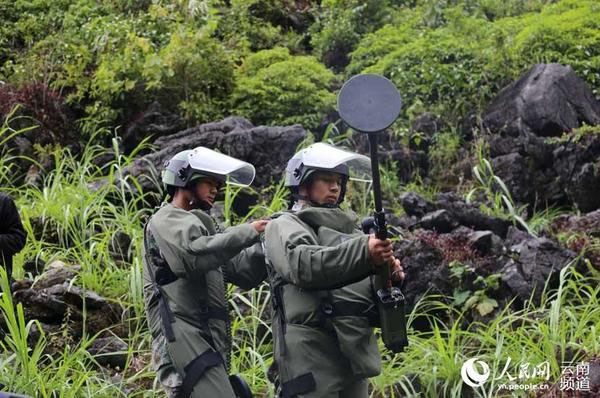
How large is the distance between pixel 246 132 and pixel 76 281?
2.67m

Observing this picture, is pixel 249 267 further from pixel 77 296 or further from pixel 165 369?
pixel 77 296

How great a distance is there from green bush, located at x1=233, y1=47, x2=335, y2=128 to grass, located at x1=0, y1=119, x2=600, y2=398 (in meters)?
2.29

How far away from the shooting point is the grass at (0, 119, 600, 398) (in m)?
5.96

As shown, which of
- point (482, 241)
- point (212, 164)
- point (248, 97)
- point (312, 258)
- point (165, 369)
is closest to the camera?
point (312, 258)

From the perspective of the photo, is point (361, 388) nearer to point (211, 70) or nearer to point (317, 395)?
point (317, 395)

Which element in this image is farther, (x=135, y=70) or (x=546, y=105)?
(x=135, y=70)

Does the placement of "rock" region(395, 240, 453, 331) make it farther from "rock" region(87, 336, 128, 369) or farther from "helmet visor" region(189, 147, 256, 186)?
"helmet visor" region(189, 147, 256, 186)

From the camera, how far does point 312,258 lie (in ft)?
13.8

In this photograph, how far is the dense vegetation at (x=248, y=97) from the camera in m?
6.25

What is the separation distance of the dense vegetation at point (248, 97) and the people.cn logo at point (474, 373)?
0.07 meters

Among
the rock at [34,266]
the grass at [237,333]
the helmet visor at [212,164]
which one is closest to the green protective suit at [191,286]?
the helmet visor at [212,164]

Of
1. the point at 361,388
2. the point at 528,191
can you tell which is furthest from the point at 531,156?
the point at 361,388

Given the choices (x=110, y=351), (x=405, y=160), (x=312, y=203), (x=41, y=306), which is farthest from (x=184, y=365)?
(x=405, y=160)

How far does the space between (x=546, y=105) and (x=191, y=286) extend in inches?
245
